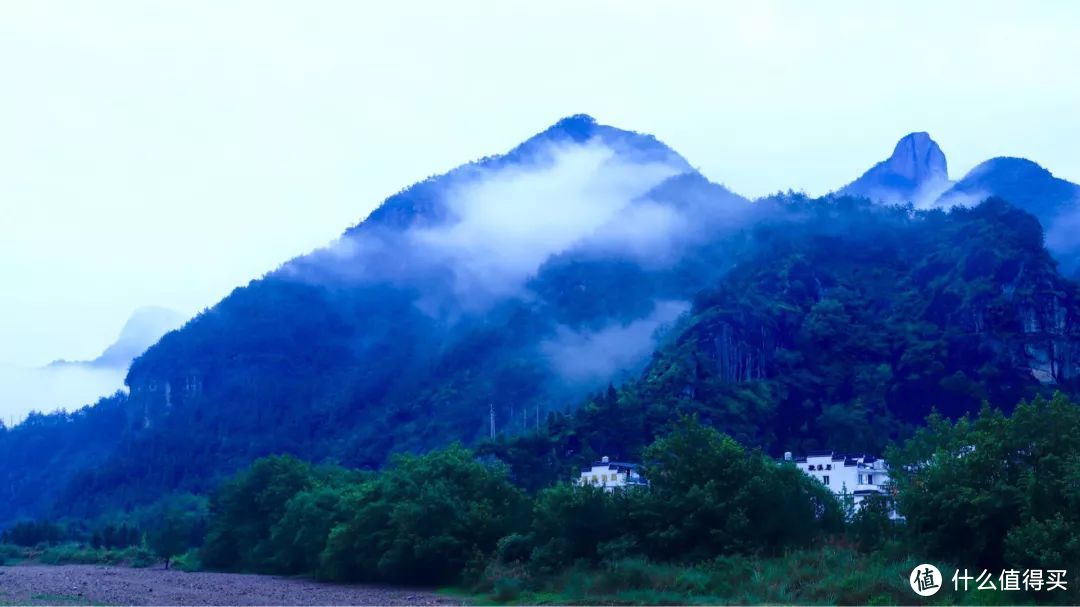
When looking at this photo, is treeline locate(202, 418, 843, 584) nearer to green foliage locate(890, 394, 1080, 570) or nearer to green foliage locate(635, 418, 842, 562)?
green foliage locate(635, 418, 842, 562)

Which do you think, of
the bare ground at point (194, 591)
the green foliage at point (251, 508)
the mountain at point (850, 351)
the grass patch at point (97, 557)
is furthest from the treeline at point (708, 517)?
the mountain at point (850, 351)

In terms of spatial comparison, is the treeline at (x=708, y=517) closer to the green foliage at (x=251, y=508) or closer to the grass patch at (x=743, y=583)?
the grass patch at (x=743, y=583)

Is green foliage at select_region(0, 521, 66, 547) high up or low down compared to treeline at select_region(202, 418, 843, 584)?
down

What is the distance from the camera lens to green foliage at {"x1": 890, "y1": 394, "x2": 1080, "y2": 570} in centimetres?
2920

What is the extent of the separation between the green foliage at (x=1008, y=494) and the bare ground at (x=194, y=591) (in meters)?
18.1

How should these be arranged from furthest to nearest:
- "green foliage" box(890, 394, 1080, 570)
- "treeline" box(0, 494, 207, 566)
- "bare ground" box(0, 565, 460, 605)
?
"treeline" box(0, 494, 207, 566)
"bare ground" box(0, 565, 460, 605)
"green foliage" box(890, 394, 1080, 570)

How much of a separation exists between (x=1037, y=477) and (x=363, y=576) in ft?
113

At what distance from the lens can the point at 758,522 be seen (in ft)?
126

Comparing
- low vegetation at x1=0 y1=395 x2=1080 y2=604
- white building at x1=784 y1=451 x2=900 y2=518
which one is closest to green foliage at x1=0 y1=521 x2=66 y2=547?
low vegetation at x1=0 y1=395 x2=1080 y2=604

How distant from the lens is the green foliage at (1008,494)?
29.2m

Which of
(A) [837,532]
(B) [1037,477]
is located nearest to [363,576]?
(A) [837,532]

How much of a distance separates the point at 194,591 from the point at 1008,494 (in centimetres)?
3868

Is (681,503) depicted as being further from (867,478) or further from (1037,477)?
(867,478)

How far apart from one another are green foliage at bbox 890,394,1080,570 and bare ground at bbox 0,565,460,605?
18091 millimetres
